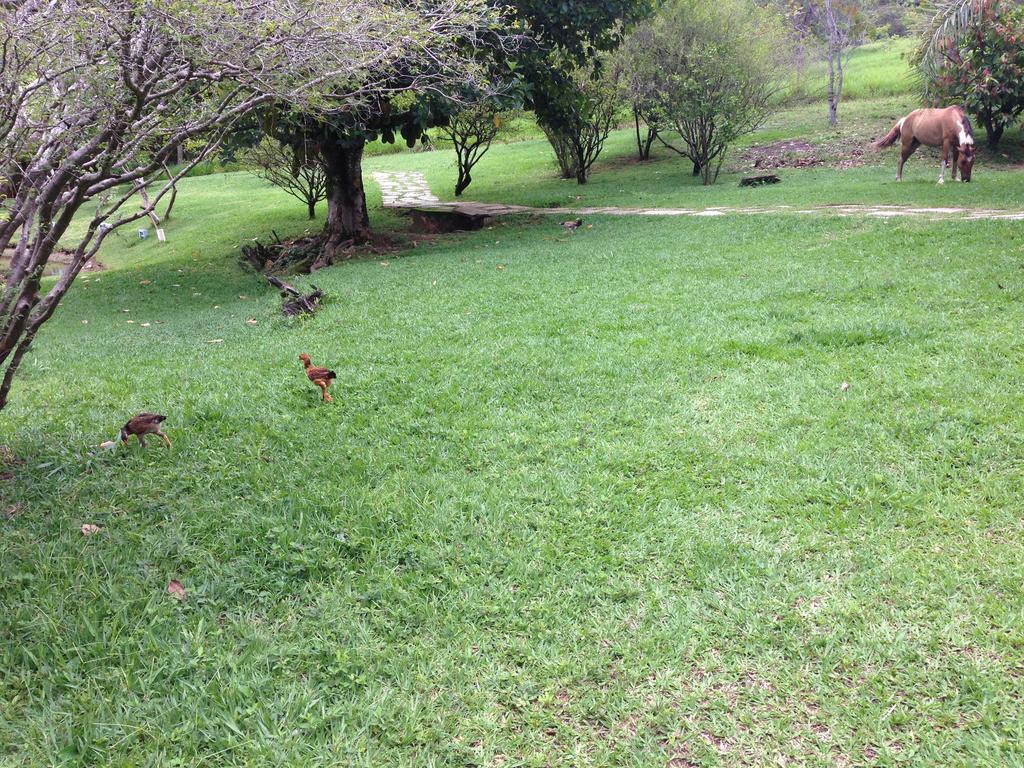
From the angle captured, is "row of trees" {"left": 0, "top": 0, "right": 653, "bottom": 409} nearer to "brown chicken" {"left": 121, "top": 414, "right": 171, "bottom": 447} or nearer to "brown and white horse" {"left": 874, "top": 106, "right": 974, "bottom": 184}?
"brown chicken" {"left": 121, "top": 414, "right": 171, "bottom": 447}

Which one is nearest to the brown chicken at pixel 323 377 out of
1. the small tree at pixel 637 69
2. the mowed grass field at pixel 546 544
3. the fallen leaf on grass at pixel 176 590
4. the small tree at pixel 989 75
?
the mowed grass field at pixel 546 544

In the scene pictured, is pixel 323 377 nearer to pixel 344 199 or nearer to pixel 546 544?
pixel 546 544

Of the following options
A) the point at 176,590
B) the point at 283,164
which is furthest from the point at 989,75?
the point at 176,590

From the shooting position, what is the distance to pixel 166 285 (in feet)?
39.3

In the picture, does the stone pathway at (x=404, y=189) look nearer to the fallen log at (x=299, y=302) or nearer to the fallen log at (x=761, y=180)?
the fallen log at (x=761, y=180)

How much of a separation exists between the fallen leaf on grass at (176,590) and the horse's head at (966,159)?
1494 centimetres

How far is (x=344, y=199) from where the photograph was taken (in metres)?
12.4

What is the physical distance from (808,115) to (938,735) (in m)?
26.9

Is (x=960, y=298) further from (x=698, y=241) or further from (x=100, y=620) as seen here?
(x=100, y=620)

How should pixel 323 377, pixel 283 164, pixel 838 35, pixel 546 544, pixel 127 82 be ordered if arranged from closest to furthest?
1. pixel 546 544
2. pixel 127 82
3. pixel 323 377
4. pixel 283 164
5. pixel 838 35

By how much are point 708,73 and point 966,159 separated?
5.99 meters

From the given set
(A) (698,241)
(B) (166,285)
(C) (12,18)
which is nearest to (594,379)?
(C) (12,18)

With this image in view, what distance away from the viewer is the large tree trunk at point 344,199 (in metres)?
12.2

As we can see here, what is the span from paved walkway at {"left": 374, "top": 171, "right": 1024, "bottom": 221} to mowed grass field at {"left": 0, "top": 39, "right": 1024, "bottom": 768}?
4.03 meters
